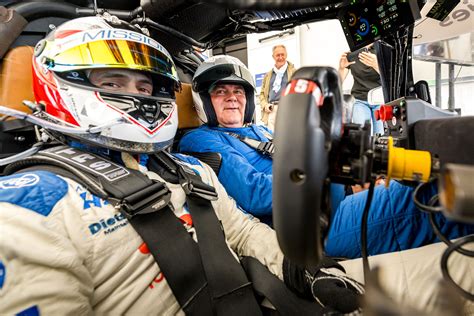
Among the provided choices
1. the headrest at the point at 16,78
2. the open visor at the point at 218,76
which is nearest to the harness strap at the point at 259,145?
the open visor at the point at 218,76

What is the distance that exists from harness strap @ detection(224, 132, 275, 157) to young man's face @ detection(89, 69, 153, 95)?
60cm

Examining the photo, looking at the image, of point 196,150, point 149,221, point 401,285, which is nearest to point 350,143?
point 401,285

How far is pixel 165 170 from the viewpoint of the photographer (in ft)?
3.00

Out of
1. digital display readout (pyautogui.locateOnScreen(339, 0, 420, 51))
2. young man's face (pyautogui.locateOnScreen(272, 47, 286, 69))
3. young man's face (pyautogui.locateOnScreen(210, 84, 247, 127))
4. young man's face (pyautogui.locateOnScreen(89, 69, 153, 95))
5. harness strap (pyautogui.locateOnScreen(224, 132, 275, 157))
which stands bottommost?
harness strap (pyautogui.locateOnScreen(224, 132, 275, 157))

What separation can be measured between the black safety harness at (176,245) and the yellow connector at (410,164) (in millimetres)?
451

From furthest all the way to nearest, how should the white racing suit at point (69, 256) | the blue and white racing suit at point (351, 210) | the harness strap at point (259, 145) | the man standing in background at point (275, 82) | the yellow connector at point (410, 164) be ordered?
1. the man standing in background at point (275, 82)
2. the harness strap at point (259, 145)
3. the blue and white racing suit at point (351, 210)
4. the white racing suit at point (69, 256)
5. the yellow connector at point (410, 164)

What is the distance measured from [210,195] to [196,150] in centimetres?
45

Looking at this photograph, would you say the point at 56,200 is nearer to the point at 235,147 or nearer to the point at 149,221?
the point at 149,221

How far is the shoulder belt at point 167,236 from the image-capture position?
69 cm

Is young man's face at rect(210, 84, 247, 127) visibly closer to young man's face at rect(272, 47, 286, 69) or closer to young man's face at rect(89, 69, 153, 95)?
young man's face at rect(89, 69, 153, 95)

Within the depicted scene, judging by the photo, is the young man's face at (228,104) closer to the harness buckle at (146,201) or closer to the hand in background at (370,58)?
the harness buckle at (146,201)

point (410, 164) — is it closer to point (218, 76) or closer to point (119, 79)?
point (119, 79)

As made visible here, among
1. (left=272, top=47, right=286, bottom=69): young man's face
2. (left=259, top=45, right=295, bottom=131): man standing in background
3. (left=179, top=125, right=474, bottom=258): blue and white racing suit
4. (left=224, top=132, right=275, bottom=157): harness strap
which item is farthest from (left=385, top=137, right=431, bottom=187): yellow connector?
(left=272, top=47, right=286, bottom=69): young man's face

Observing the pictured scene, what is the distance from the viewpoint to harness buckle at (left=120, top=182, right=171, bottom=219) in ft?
2.22
